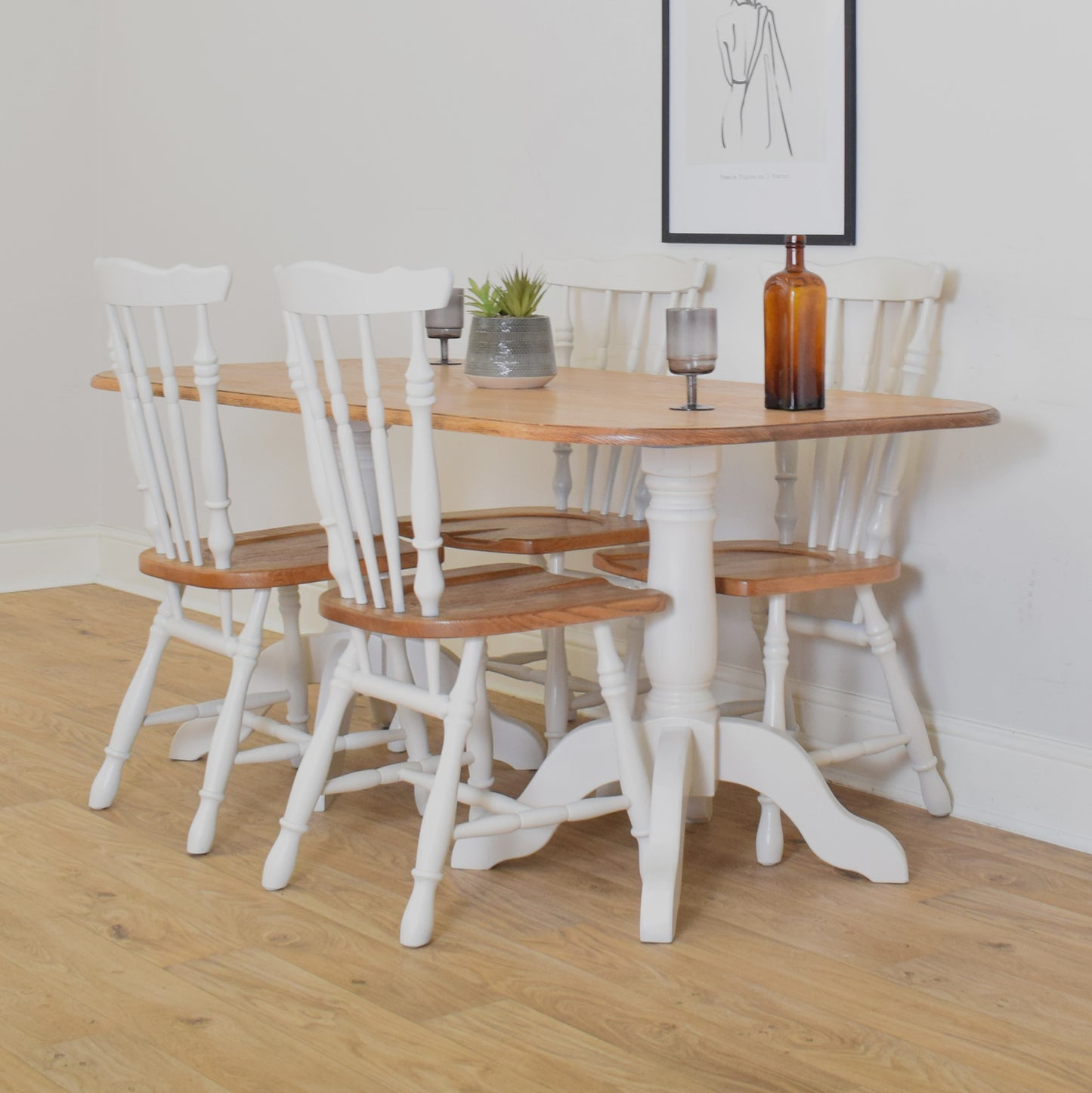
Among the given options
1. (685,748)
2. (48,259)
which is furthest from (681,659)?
(48,259)

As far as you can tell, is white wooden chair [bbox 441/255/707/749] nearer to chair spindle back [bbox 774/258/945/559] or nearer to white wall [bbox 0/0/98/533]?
chair spindle back [bbox 774/258/945/559]

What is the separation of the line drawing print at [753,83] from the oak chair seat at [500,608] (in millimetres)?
1037

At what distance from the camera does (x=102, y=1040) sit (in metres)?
1.77

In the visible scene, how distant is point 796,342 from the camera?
85.8 inches

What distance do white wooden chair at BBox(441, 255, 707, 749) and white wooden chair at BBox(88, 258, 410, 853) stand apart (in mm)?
384

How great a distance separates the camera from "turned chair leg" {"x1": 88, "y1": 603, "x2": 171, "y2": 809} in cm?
257

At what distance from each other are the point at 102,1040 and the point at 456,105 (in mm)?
2381

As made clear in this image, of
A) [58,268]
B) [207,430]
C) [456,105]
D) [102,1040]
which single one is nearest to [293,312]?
[207,430]

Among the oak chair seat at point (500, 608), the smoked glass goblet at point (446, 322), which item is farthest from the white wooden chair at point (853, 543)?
the smoked glass goblet at point (446, 322)

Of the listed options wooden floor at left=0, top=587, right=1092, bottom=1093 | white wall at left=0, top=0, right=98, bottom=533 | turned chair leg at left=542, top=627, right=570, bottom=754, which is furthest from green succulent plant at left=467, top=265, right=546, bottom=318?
white wall at left=0, top=0, right=98, bottom=533

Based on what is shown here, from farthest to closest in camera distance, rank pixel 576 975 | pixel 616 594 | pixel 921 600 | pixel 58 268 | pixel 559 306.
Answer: pixel 58 268 < pixel 559 306 < pixel 921 600 < pixel 616 594 < pixel 576 975

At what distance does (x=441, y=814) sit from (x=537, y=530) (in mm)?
794

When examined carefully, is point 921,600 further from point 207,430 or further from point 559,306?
point 207,430

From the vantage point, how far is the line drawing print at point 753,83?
2797 mm
